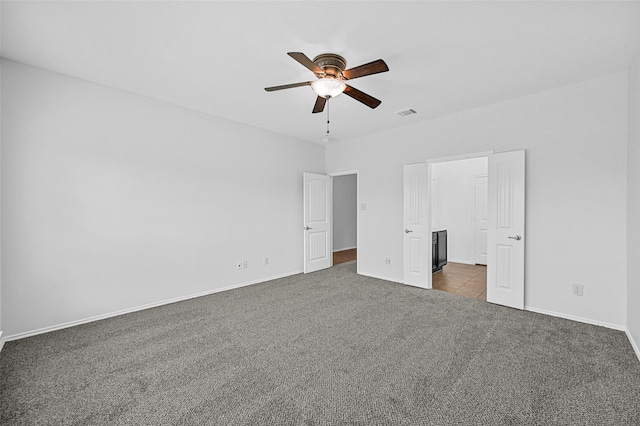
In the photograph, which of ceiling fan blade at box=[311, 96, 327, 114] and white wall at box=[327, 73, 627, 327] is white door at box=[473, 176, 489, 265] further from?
ceiling fan blade at box=[311, 96, 327, 114]

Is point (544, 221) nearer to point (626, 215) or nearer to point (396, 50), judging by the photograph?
point (626, 215)

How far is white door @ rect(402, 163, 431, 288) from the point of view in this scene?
4.53 metres

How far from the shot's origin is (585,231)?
3.15m

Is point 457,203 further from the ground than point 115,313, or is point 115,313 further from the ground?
point 457,203

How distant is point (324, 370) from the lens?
2.24 meters

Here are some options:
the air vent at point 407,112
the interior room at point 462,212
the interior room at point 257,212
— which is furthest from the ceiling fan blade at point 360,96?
the interior room at point 462,212

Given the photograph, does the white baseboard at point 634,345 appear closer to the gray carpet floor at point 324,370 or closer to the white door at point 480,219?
the gray carpet floor at point 324,370

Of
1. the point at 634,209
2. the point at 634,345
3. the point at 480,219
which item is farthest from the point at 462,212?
the point at 634,345

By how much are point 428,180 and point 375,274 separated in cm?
195

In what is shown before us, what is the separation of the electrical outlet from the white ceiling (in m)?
2.29

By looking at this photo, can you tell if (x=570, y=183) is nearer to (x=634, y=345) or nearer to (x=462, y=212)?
(x=634, y=345)

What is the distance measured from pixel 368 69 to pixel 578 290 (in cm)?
339

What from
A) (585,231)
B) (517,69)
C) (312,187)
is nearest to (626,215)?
(585,231)

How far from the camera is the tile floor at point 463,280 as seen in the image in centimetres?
431
